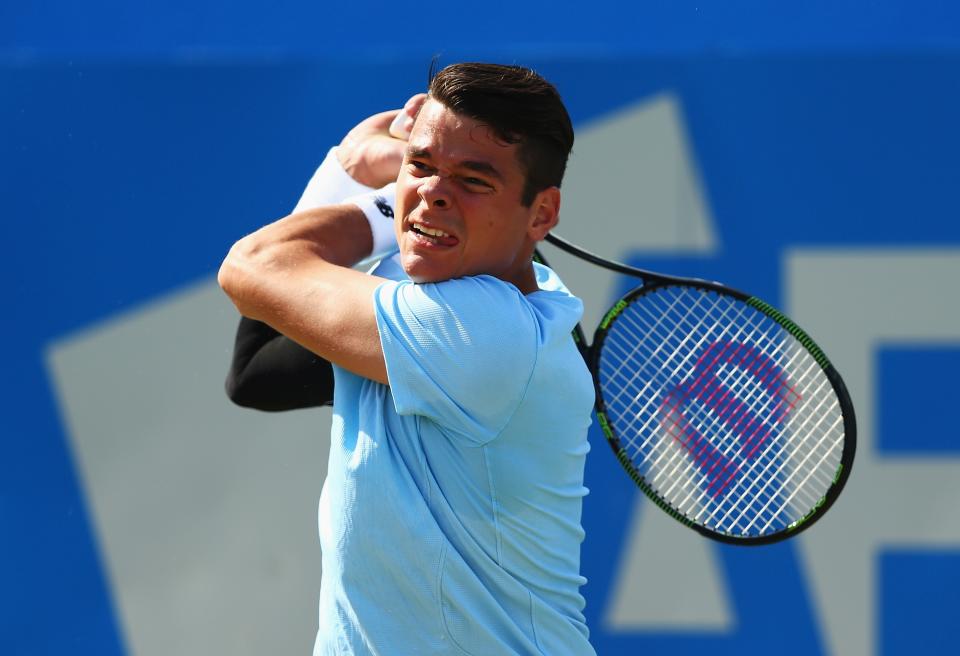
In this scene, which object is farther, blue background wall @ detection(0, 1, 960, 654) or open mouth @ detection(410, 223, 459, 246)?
blue background wall @ detection(0, 1, 960, 654)

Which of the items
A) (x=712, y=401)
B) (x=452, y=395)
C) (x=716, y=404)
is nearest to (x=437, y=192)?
(x=452, y=395)

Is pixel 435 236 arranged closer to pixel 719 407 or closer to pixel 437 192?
pixel 437 192

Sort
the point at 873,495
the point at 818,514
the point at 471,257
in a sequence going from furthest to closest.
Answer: the point at 873,495
the point at 818,514
the point at 471,257

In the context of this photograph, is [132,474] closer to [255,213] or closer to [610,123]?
[255,213]

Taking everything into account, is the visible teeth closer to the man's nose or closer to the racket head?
the man's nose

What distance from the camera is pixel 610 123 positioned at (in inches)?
140

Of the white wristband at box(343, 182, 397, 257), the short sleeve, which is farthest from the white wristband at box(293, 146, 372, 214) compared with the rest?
the short sleeve

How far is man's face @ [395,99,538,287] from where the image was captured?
1.61m

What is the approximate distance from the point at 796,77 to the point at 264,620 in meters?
2.06

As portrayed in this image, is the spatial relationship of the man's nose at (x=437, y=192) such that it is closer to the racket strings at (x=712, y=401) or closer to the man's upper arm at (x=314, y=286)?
the man's upper arm at (x=314, y=286)

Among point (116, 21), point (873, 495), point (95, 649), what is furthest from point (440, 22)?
point (95, 649)

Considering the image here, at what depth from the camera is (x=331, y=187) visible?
206 cm

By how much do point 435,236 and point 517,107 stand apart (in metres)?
0.19

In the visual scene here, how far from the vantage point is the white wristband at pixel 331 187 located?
205cm
